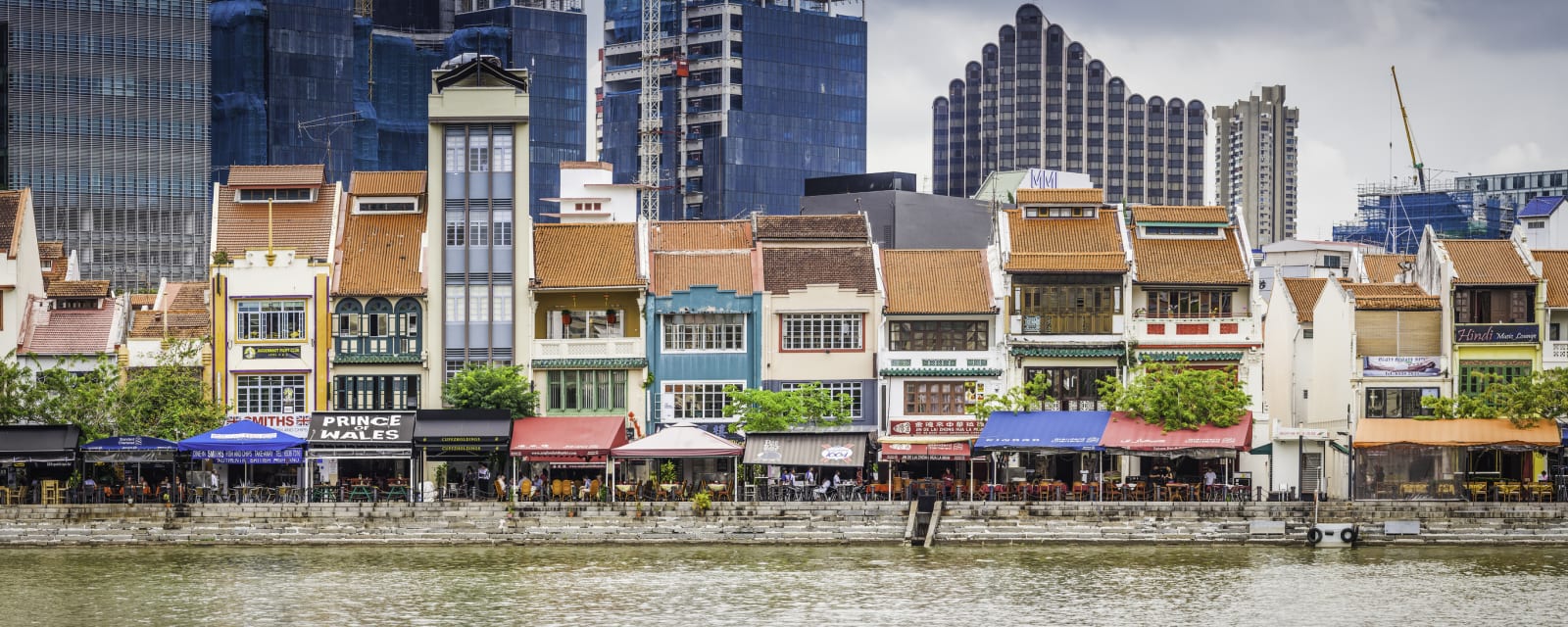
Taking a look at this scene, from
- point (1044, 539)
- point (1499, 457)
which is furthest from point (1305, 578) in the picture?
point (1499, 457)

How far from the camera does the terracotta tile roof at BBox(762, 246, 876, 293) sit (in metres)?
94.1

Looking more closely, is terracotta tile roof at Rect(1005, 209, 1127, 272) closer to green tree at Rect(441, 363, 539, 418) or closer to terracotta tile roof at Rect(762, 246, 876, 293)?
terracotta tile roof at Rect(762, 246, 876, 293)

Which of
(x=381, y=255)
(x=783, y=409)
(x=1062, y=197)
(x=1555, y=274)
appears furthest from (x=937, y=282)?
(x=1555, y=274)

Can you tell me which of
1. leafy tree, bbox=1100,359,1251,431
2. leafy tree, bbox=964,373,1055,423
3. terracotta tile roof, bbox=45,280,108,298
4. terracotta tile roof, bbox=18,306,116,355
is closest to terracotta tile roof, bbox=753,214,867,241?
leafy tree, bbox=964,373,1055,423

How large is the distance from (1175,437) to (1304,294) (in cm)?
1813

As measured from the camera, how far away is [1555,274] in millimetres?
92875

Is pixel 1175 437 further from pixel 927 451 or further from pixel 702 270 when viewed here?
pixel 702 270

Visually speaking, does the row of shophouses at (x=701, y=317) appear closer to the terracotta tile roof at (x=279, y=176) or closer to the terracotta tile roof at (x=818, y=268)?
the terracotta tile roof at (x=818, y=268)

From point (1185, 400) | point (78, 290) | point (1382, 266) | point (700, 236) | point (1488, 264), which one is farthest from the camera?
point (1382, 266)

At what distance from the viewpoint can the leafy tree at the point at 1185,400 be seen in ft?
284

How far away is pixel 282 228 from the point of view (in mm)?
Result: 94688

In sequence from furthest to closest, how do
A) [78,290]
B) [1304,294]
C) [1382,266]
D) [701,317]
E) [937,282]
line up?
[1382,266] → [1304,294] → [78,290] → [937,282] → [701,317]

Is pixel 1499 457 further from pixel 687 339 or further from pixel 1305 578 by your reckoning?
pixel 687 339

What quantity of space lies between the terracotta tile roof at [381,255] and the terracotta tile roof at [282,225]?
1.02 meters
